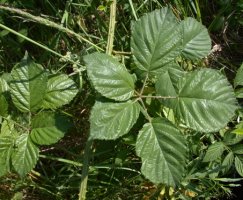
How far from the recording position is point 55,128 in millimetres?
1441

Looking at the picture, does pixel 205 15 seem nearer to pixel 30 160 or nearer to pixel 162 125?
pixel 162 125

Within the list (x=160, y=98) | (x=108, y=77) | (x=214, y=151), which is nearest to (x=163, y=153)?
(x=160, y=98)

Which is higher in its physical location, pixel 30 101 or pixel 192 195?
pixel 30 101

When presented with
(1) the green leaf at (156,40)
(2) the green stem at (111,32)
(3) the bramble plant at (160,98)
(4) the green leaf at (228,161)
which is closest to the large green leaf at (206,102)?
(3) the bramble plant at (160,98)

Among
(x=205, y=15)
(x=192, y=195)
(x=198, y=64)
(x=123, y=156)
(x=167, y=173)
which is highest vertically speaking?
(x=205, y=15)

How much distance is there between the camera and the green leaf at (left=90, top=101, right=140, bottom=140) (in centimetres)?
123

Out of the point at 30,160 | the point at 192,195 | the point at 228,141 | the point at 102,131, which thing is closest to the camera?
the point at 102,131

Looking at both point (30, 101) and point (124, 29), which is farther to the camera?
point (124, 29)

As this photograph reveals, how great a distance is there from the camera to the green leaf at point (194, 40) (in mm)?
1438

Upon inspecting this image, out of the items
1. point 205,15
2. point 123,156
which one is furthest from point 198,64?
point 123,156

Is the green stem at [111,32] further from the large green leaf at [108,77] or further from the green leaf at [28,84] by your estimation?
the green leaf at [28,84]

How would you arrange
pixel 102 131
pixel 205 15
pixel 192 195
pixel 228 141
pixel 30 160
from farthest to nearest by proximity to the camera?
pixel 205 15, pixel 192 195, pixel 228 141, pixel 30 160, pixel 102 131

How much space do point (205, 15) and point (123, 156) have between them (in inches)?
29.8

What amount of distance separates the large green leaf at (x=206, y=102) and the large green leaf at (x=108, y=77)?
0.49ft
